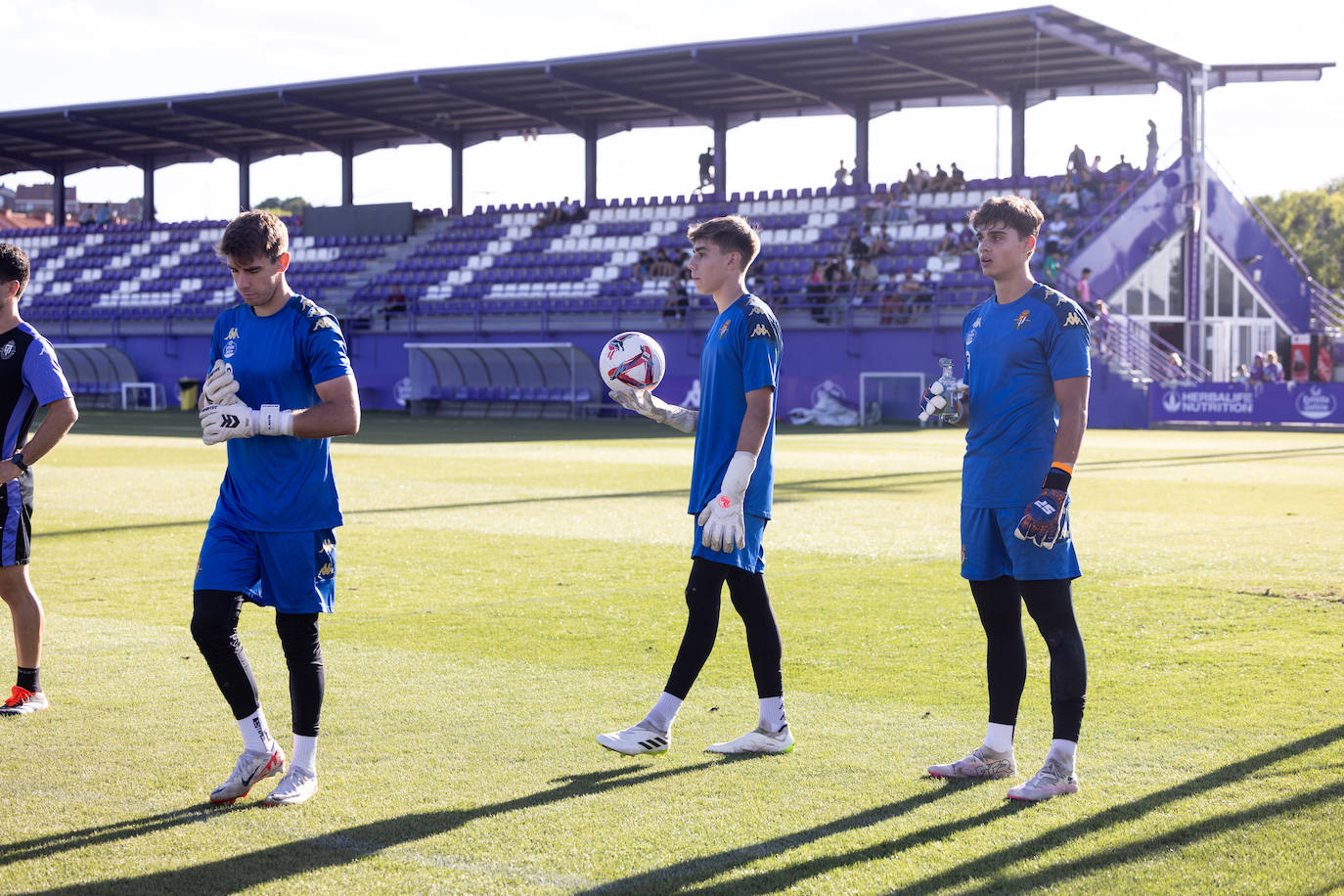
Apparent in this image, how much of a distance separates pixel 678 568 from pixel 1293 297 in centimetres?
3989

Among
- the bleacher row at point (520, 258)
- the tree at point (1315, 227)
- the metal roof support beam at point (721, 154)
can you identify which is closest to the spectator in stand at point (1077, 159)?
the bleacher row at point (520, 258)

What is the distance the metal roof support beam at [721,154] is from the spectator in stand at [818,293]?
7393 millimetres

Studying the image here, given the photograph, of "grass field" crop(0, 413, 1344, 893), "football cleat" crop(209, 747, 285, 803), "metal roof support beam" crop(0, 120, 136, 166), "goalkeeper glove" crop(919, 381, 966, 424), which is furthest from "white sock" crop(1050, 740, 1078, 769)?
"metal roof support beam" crop(0, 120, 136, 166)

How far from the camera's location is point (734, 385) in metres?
5.70

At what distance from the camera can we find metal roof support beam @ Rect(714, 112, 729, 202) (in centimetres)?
4653

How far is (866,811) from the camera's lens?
4945 millimetres

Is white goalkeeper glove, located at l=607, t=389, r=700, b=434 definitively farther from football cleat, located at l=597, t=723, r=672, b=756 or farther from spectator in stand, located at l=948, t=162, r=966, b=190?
spectator in stand, located at l=948, t=162, r=966, b=190

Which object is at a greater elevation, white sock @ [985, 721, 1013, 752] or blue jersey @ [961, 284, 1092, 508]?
blue jersey @ [961, 284, 1092, 508]

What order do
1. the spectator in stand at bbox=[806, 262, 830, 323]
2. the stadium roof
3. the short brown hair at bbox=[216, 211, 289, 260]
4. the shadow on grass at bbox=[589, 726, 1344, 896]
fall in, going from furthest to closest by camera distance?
the spectator in stand at bbox=[806, 262, 830, 323]
the stadium roof
the short brown hair at bbox=[216, 211, 289, 260]
the shadow on grass at bbox=[589, 726, 1344, 896]

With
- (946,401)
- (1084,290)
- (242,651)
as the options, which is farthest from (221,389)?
(1084,290)

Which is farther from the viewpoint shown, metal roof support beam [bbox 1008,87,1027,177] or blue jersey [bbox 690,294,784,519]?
metal roof support beam [bbox 1008,87,1027,177]

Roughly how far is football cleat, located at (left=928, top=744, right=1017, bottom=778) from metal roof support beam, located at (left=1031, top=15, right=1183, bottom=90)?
108ft

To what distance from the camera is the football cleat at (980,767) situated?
17.6ft

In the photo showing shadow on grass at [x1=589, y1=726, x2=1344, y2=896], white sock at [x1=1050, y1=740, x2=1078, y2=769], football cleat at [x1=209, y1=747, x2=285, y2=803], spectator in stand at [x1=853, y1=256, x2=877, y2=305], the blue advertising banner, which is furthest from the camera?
spectator in stand at [x1=853, y1=256, x2=877, y2=305]
